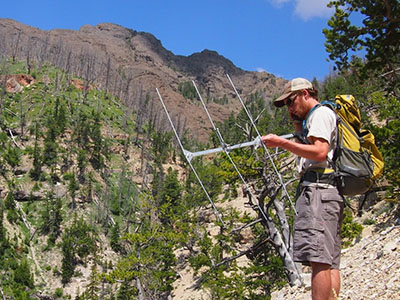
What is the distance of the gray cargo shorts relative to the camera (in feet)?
8.73

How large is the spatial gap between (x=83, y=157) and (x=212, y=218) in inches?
1090

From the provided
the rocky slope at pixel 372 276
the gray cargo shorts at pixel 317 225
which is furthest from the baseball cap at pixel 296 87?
the rocky slope at pixel 372 276

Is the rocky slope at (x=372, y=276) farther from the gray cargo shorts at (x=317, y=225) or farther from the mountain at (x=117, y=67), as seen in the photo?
the mountain at (x=117, y=67)

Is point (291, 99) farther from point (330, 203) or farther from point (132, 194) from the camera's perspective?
point (132, 194)

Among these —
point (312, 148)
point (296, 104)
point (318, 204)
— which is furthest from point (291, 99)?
point (318, 204)

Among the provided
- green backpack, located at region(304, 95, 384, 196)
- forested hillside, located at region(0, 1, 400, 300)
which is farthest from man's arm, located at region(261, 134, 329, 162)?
forested hillside, located at region(0, 1, 400, 300)

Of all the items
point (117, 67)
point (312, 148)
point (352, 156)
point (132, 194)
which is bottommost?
point (352, 156)

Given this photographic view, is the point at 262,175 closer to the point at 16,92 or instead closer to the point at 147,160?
the point at 147,160

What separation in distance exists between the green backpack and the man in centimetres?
5

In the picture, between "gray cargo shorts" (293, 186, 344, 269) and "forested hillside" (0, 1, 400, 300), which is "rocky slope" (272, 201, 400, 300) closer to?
"forested hillside" (0, 1, 400, 300)

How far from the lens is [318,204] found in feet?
Answer: 8.90

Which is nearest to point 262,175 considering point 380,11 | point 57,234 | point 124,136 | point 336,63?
point 336,63

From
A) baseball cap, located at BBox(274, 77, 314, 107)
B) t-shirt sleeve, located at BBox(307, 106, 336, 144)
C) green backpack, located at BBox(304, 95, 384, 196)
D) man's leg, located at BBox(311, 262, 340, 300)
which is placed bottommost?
man's leg, located at BBox(311, 262, 340, 300)

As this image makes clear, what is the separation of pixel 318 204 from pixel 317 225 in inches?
5.7
